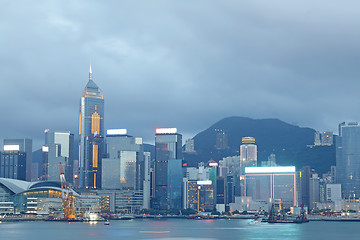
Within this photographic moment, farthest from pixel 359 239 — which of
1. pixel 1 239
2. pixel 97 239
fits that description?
pixel 1 239

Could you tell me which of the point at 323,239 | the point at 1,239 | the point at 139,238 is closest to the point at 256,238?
the point at 323,239

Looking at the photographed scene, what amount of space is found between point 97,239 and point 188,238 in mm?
27823

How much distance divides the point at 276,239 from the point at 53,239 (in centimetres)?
6843

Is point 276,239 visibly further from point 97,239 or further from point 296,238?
point 97,239

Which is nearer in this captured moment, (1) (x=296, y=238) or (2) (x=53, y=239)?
(2) (x=53, y=239)

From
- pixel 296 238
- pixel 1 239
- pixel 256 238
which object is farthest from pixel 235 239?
pixel 1 239

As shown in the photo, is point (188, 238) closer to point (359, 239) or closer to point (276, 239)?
point (276, 239)

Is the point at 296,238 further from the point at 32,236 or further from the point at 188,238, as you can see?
the point at 32,236

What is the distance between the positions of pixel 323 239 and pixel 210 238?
35963 millimetres

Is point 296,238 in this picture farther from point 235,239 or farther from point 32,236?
point 32,236

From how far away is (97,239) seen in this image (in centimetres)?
18575

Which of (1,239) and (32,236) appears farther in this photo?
(32,236)

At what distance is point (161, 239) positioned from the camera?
184125 millimetres

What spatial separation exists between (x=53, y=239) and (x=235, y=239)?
2191 inches
